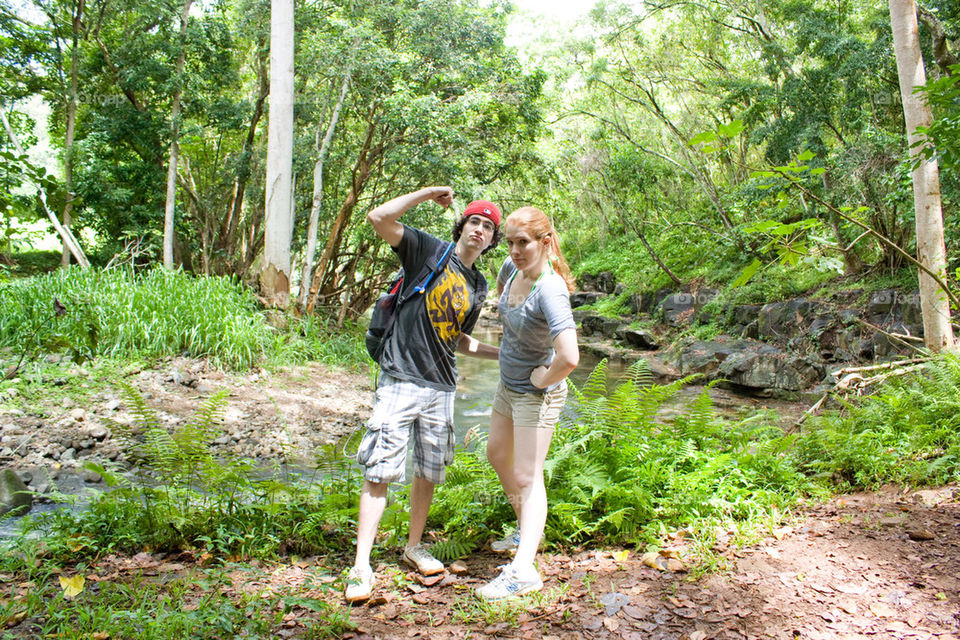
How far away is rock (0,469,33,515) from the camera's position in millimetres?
4246

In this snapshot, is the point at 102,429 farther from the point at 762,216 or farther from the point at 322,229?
the point at 762,216

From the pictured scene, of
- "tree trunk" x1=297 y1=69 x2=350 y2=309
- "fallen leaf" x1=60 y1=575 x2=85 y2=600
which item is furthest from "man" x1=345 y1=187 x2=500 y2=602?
"tree trunk" x1=297 y1=69 x2=350 y2=309

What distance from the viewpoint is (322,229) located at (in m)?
16.7

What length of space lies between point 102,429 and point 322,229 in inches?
440

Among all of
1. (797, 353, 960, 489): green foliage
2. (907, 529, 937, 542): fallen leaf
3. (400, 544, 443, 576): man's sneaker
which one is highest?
(797, 353, 960, 489): green foliage

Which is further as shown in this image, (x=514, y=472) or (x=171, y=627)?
(x=514, y=472)

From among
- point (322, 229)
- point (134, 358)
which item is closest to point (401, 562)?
point (134, 358)

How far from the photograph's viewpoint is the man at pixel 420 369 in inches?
116

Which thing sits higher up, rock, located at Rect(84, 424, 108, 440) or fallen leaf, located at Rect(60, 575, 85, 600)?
fallen leaf, located at Rect(60, 575, 85, 600)

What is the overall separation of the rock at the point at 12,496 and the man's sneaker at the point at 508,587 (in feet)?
11.7

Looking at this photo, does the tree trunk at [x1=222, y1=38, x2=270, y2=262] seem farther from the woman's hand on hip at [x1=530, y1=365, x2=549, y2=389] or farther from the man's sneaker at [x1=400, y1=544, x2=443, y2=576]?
the woman's hand on hip at [x1=530, y1=365, x2=549, y2=389]

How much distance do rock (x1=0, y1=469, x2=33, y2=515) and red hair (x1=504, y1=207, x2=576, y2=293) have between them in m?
4.06

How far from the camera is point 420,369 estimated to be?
10.0 ft

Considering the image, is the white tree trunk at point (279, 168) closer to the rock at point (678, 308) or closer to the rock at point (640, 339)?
the rock at point (640, 339)
